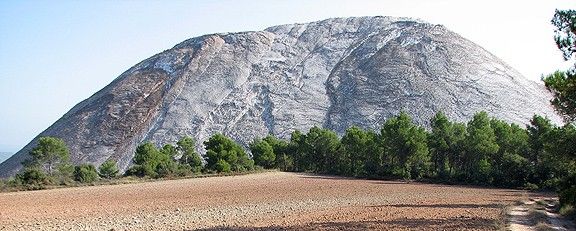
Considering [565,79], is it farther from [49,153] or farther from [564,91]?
[49,153]

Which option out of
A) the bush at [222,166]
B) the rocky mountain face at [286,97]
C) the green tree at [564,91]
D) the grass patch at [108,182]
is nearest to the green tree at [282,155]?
the grass patch at [108,182]

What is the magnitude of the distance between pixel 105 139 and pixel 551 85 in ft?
512

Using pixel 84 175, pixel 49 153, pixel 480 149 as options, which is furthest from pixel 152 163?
pixel 480 149

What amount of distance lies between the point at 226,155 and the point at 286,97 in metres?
87.9

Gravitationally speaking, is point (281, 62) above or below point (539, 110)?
above

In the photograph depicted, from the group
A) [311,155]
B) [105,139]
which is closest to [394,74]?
[311,155]

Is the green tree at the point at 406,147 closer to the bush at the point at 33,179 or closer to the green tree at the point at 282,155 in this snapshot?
the green tree at the point at 282,155

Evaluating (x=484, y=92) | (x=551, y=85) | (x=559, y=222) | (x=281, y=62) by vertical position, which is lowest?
(x=559, y=222)

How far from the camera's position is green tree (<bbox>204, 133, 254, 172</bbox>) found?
8844 cm

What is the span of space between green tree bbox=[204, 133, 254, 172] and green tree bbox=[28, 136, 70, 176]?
Answer: 2323 cm

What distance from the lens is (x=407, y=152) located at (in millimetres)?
84812

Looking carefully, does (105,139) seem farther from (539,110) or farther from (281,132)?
(539,110)

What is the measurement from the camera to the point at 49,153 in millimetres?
69250

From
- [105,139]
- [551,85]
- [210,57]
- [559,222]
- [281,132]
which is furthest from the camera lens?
[210,57]
